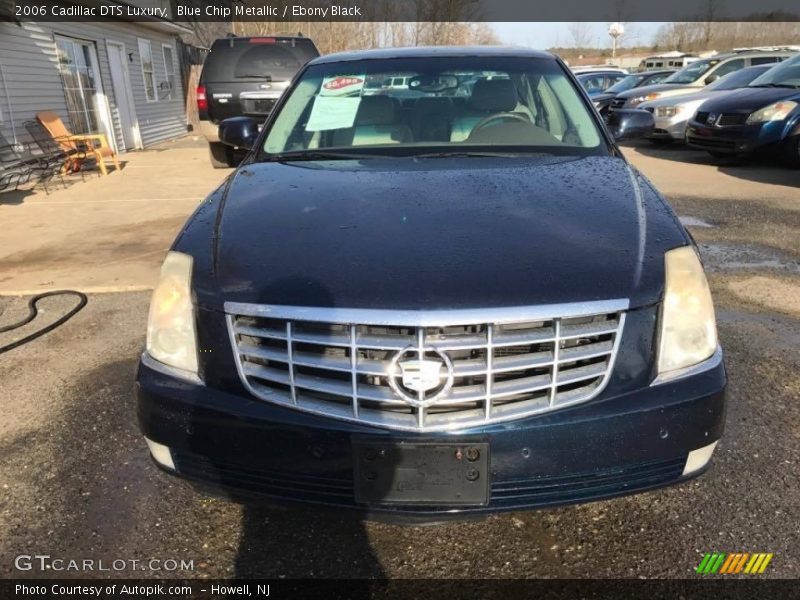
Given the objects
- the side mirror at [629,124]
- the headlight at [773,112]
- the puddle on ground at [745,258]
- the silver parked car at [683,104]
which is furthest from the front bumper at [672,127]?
the side mirror at [629,124]

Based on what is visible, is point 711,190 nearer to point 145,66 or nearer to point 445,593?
point 445,593

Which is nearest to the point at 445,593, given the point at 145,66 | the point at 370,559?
the point at 370,559

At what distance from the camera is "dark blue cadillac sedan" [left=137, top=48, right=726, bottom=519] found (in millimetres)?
1693

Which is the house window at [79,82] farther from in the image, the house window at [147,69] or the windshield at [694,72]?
the windshield at [694,72]

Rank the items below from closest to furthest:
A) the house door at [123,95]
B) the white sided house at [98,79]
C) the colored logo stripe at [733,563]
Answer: the colored logo stripe at [733,563] → the white sided house at [98,79] → the house door at [123,95]

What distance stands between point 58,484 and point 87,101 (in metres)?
12.3

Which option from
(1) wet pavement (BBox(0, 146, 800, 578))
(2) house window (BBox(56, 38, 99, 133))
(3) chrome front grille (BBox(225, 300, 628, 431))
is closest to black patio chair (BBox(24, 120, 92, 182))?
(2) house window (BBox(56, 38, 99, 133))

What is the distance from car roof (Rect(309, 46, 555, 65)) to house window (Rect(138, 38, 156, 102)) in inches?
532

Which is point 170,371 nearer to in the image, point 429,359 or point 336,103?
point 429,359

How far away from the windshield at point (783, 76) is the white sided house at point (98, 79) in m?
11.8

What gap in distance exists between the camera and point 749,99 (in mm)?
9508

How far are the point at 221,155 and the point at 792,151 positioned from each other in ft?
29.0

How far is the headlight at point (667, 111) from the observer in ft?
40.1

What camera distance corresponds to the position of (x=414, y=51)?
3.56m
